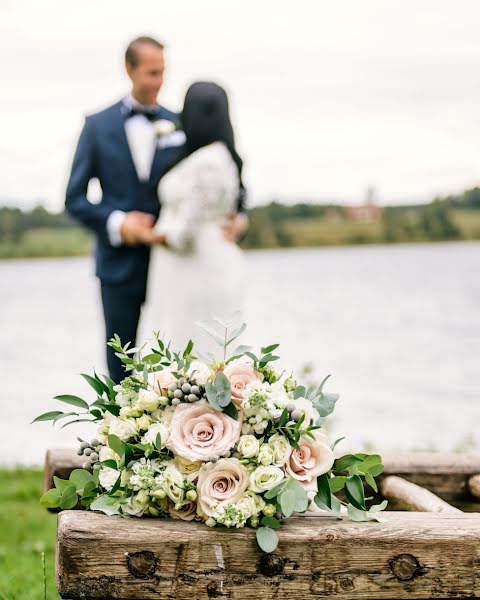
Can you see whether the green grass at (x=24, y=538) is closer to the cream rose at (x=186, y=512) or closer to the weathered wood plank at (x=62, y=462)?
the weathered wood plank at (x=62, y=462)

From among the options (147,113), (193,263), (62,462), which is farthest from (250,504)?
(147,113)

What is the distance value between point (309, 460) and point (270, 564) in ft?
0.75

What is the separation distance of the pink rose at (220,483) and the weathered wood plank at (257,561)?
60mm

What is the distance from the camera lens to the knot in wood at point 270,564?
2168mm

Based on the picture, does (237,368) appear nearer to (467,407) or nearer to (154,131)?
(154,131)

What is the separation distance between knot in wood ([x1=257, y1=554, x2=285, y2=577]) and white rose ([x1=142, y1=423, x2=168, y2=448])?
1.01 feet

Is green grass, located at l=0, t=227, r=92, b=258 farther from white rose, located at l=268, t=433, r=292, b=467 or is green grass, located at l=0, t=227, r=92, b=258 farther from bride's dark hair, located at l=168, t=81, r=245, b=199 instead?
white rose, located at l=268, t=433, r=292, b=467

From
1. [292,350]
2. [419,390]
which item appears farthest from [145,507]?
[292,350]

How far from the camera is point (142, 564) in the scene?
2.17 meters

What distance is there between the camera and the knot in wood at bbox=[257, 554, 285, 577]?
2.17 m

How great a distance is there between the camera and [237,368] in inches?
90.0

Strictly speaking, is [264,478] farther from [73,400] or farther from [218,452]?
[73,400]

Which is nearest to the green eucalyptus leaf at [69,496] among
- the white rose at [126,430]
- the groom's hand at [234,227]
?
the white rose at [126,430]

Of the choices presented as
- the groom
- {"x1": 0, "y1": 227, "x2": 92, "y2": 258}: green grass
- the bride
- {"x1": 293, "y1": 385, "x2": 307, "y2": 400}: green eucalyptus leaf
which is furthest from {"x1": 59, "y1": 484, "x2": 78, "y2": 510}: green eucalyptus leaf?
{"x1": 0, "y1": 227, "x2": 92, "y2": 258}: green grass
